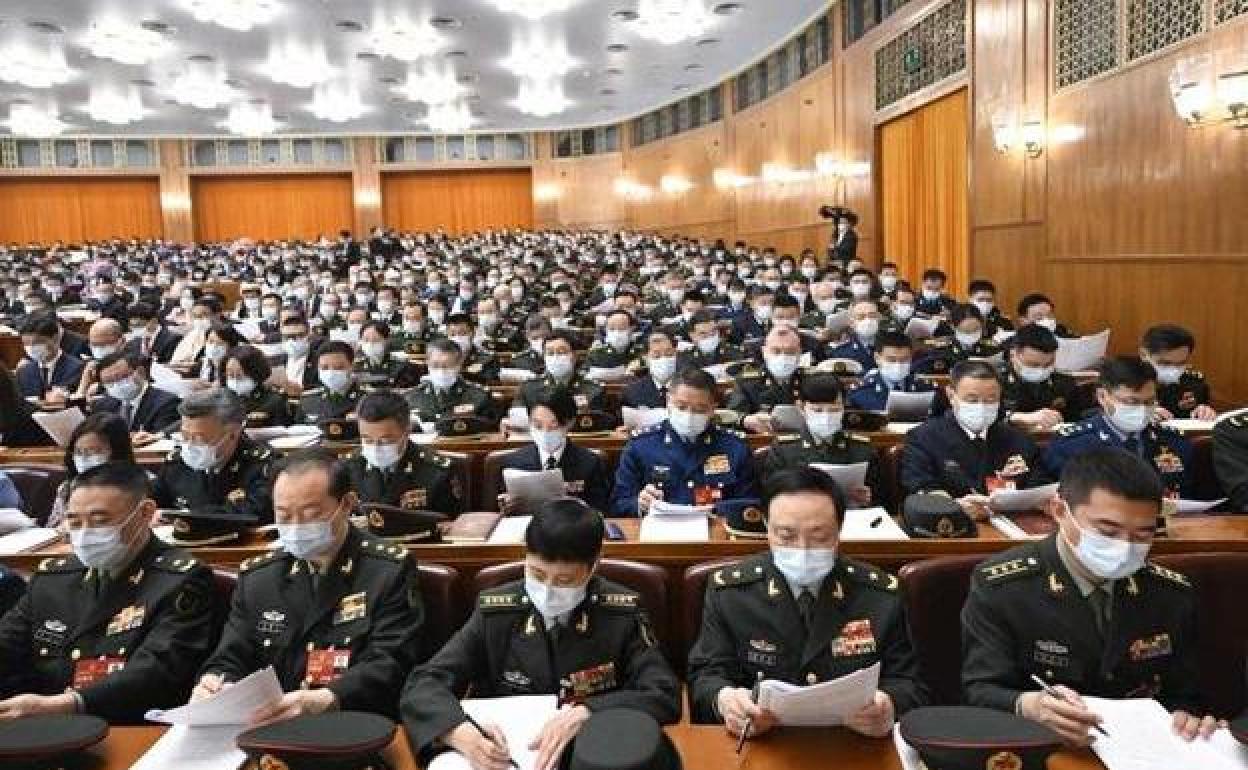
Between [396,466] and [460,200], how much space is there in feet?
91.0

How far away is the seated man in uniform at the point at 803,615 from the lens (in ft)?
7.84

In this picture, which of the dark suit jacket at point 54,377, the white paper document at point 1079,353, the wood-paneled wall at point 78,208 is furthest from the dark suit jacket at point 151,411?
the wood-paneled wall at point 78,208

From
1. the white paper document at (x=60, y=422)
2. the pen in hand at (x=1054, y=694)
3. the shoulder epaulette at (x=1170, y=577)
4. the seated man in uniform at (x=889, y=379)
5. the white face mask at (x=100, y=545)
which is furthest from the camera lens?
the seated man in uniform at (x=889, y=379)

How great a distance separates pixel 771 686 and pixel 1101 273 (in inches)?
312

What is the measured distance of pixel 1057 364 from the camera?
6.69 metres

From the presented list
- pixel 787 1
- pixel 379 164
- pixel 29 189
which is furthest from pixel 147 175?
pixel 787 1

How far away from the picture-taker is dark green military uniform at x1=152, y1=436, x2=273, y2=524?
4.17m

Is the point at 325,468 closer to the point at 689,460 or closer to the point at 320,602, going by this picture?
the point at 320,602

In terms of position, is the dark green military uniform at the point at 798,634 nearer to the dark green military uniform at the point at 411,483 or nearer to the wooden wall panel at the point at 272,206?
the dark green military uniform at the point at 411,483

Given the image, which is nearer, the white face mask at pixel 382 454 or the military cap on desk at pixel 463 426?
the white face mask at pixel 382 454

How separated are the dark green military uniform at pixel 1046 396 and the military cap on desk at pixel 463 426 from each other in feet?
9.62

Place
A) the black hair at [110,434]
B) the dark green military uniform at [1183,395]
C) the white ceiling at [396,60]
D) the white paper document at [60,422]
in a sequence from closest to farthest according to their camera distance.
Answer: the black hair at [110,434] < the white paper document at [60,422] < the dark green military uniform at [1183,395] < the white ceiling at [396,60]

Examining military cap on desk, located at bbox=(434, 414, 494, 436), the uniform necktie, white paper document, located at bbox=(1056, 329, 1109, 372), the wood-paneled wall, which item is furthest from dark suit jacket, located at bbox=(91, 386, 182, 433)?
the wood-paneled wall

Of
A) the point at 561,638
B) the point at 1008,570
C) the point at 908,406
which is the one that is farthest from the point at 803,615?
the point at 908,406
